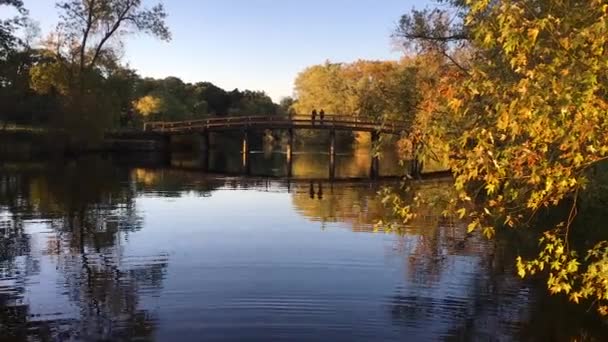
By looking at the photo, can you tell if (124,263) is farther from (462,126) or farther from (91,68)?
(91,68)

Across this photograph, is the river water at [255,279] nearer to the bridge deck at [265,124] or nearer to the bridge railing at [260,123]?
the bridge deck at [265,124]

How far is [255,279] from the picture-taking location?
1045 centimetres

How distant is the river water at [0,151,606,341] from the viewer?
8.09 m

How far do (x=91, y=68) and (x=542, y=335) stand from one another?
43.5 metres

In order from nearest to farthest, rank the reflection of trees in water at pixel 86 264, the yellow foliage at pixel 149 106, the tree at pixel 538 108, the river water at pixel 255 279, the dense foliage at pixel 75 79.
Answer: the tree at pixel 538 108
the reflection of trees in water at pixel 86 264
the river water at pixel 255 279
the dense foliage at pixel 75 79
the yellow foliage at pixel 149 106

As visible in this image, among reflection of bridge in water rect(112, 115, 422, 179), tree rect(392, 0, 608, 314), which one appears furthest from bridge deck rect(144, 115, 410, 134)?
tree rect(392, 0, 608, 314)

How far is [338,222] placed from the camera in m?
17.0

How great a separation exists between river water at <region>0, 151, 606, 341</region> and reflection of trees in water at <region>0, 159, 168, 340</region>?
1.2 inches

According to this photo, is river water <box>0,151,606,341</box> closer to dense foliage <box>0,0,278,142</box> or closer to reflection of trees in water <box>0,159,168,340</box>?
reflection of trees in water <box>0,159,168,340</box>

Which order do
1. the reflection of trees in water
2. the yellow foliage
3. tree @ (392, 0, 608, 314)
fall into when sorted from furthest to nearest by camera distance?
1. the yellow foliage
2. the reflection of trees in water
3. tree @ (392, 0, 608, 314)

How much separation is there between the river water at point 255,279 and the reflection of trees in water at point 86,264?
0.03 metres

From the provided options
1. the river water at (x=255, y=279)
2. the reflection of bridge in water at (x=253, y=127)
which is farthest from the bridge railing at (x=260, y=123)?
the river water at (x=255, y=279)

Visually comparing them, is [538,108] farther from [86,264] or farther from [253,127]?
[253,127]

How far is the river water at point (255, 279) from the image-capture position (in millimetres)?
8094
